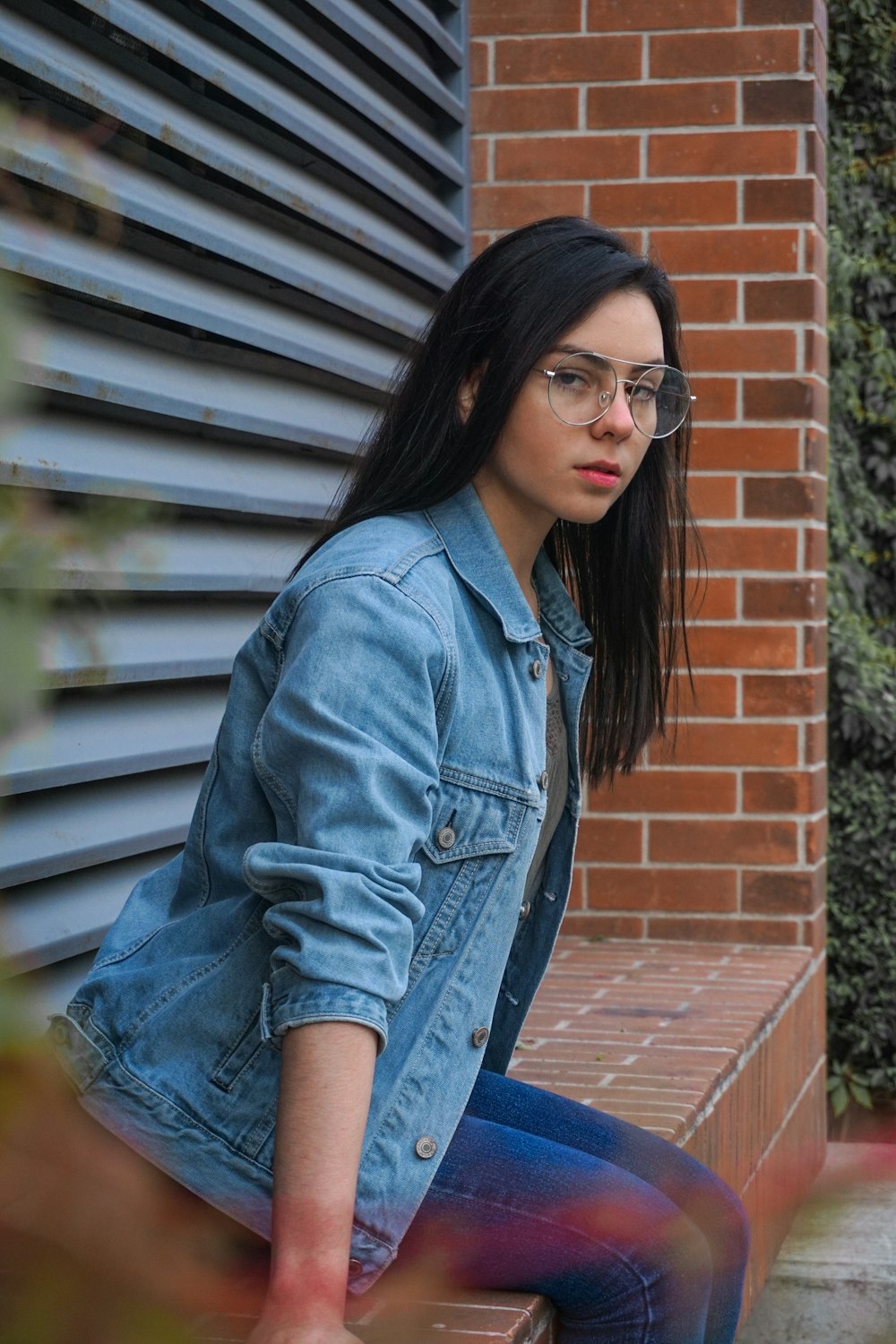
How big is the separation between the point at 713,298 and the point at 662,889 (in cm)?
138

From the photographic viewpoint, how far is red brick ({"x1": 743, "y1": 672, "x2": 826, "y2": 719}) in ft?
12.7

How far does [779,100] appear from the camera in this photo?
3.85m

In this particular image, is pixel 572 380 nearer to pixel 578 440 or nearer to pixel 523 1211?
pixel 578 440

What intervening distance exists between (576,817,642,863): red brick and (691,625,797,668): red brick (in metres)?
0.41

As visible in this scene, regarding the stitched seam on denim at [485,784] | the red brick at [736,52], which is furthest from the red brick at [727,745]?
the stitched seam on denim at [485,784]

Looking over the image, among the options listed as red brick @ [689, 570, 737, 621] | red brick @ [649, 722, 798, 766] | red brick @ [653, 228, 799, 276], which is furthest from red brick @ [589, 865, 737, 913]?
red brick @ [653, 228, 799, 276]

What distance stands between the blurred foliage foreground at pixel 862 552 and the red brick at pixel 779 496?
182cm

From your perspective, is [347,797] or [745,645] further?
[745,645]

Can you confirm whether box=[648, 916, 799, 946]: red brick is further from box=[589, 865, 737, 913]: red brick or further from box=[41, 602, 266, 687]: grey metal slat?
box=[41, 602, 266, 687]: grey metal slat

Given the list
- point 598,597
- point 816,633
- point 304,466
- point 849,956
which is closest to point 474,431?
point 598,597

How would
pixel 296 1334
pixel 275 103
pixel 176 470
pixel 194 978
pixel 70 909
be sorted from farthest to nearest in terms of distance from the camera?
pixel 275 103
pixel 176 470
pixel 70 909
pixel 194 978
pixel 296 1334

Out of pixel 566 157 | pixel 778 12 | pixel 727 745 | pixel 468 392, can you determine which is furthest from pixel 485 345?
pixel 778 12

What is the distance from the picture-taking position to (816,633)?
3.95m

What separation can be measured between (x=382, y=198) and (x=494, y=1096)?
2.03 meters
